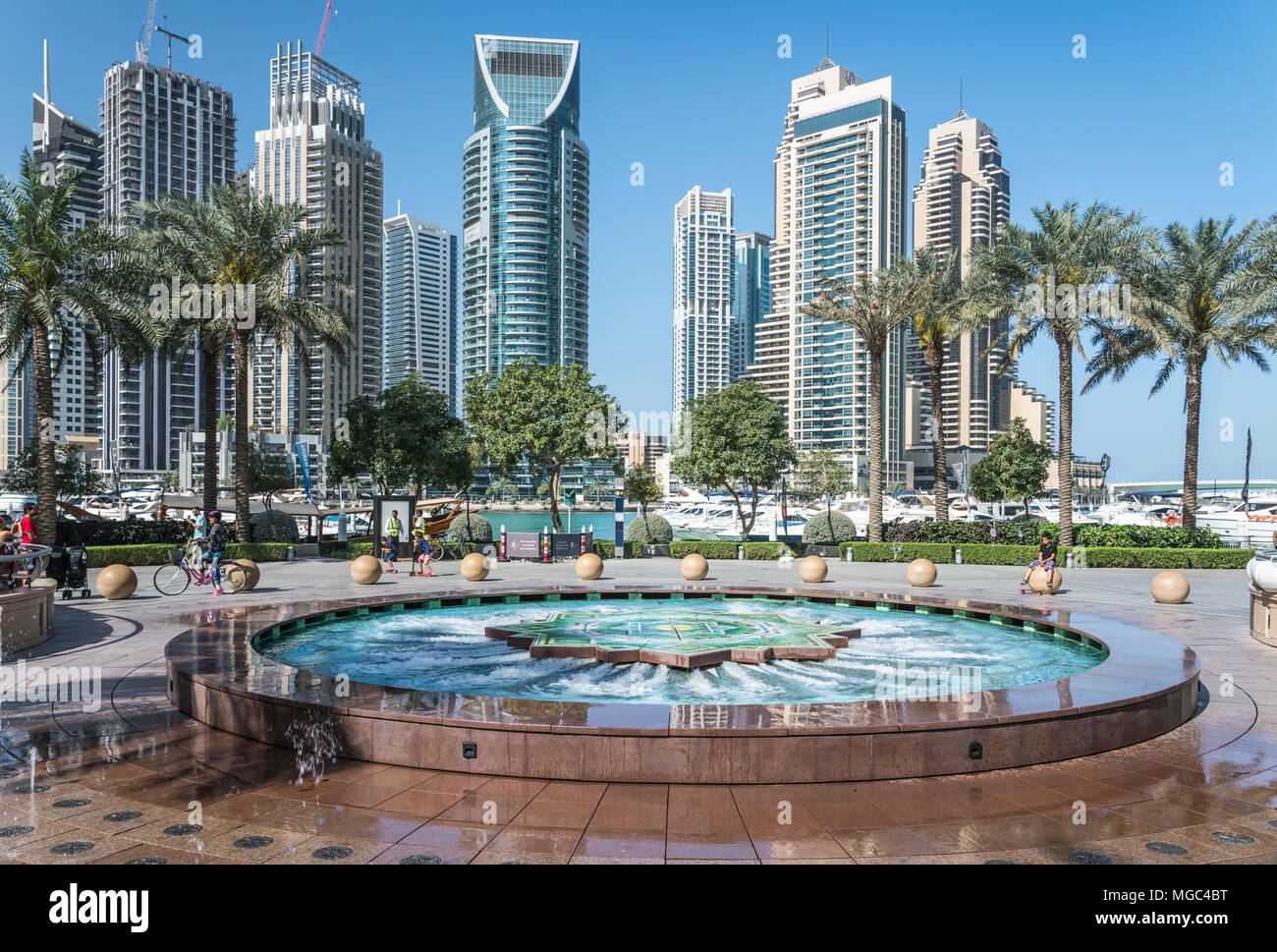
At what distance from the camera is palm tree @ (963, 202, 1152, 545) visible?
30516mm

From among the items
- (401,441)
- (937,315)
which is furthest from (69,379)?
(937,315)

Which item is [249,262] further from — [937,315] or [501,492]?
[501,492]

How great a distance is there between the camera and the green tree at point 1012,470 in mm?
54656

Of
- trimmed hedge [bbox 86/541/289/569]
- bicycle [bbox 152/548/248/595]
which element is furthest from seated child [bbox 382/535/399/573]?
bicycle [bbox 152/548/248/595]

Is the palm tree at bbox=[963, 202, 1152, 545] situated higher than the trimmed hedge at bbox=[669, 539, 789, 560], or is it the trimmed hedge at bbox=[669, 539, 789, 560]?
the palm tree at bbox=[963, 202, 1152, 545]

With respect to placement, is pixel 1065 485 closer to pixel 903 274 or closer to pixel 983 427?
pixel 903 274

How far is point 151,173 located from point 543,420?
545ft

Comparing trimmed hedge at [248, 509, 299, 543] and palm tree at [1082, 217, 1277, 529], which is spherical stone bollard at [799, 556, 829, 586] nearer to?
palm tree at [1082, 217, 1277, 529]

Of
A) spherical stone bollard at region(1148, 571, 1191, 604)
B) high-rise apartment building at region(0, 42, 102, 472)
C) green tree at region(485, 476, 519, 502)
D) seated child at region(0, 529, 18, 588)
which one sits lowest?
green tree at region(485, 476, 519, 502)

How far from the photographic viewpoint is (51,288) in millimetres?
24969

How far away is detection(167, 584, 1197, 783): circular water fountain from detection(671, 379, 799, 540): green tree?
23501 millimetres
